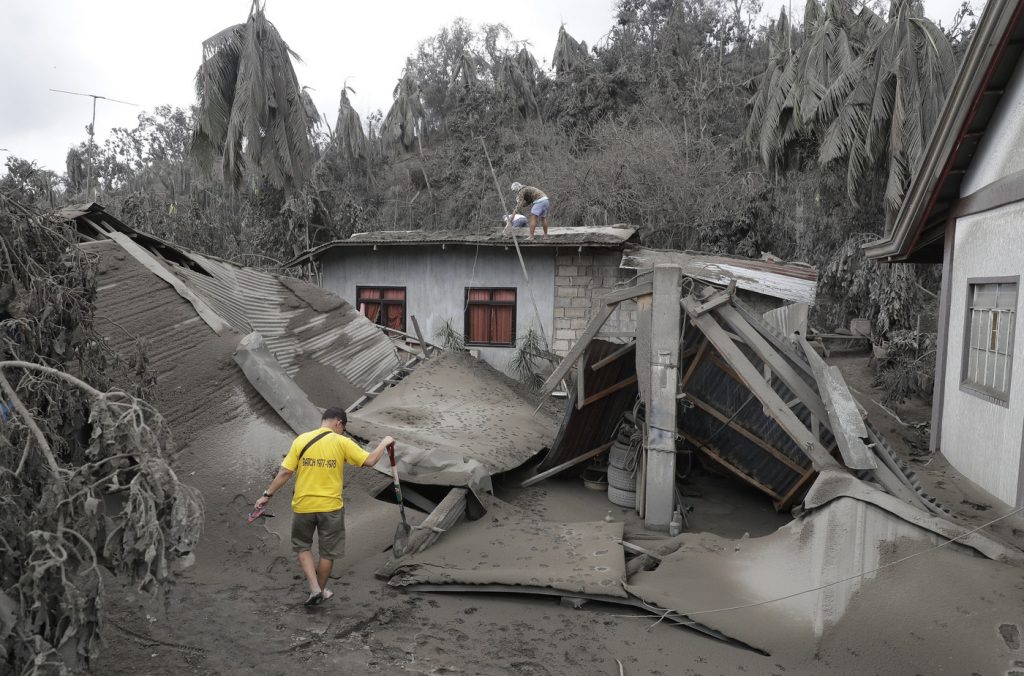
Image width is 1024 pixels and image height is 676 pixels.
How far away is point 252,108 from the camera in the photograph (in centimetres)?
1914

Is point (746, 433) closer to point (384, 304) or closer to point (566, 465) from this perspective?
point (566, 465)

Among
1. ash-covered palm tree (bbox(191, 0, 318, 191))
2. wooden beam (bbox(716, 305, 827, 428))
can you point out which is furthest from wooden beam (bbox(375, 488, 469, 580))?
ash-covered palm tree (bbox(191, 0, 318, 191))

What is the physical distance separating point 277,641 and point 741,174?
2264 centimetres

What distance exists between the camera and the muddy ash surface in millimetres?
4168

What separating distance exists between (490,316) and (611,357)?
639cm

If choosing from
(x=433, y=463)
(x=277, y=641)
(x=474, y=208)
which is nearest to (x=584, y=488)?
(x=433, y=463)

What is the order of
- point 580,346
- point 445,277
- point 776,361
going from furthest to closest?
point 445,277
point 580,346
point 776,361

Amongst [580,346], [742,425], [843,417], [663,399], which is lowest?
[742,425]

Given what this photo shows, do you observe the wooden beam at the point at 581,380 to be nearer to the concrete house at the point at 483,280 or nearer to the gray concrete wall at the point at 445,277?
the concrete house at the point at 483,280

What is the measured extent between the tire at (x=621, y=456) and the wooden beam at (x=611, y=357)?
969 millimetres

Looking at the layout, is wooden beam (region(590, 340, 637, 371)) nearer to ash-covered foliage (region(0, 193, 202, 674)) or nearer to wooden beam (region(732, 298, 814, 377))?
wooden beam (region(732, 298, 814, 377))

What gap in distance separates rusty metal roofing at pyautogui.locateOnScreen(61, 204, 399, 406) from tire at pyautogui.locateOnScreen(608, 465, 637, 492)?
3489 mm

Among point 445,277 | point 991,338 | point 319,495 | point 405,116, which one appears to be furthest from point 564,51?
point 319,495


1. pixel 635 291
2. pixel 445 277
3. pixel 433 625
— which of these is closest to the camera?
pixel 433 625
